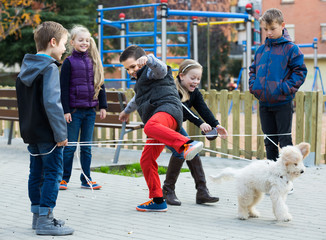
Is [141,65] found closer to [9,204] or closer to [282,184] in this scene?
[282,184]

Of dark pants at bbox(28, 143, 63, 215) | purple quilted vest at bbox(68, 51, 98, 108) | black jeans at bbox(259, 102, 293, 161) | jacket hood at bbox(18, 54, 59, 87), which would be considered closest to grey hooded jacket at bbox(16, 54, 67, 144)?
jacket hood at bbox(18, 54, 59, 87)

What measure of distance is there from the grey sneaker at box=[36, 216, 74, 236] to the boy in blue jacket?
2.59 m

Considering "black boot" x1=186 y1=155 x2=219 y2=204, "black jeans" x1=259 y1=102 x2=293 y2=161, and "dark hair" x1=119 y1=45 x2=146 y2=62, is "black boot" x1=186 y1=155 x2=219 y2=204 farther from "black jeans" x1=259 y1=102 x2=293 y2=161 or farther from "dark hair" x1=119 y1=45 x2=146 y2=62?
Result: "dark hair" x1=119 y1=45 x2=146 y2=62

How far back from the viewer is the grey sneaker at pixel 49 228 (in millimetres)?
4539

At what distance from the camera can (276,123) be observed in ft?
20.4

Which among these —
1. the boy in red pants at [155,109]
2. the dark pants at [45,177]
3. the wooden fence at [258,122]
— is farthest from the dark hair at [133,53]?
the wooden fence at [258,122]

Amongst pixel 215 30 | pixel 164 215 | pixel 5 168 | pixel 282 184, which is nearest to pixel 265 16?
pixel 282 184

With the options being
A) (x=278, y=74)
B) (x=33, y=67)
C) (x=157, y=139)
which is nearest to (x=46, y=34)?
(x=33, y=67)

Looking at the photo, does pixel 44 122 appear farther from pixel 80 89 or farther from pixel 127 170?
pixel 127 170

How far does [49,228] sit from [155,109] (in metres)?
1.46

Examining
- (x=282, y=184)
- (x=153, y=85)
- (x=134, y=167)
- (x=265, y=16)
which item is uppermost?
(x=265, y=16)

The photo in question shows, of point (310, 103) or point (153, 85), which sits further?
point (310, 103)

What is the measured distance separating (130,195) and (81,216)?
3.62 ft

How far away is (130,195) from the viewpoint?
20.6 ft
